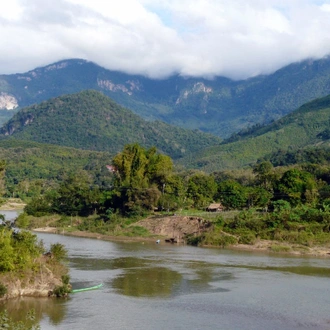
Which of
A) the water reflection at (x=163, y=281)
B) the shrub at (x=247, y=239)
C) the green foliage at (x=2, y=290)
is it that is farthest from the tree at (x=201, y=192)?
the green foliage at (x=2, y=290)

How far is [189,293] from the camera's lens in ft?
132

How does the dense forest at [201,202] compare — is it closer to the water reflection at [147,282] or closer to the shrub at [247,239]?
the shrub at [247,239]

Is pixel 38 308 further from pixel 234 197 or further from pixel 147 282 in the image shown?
pixel 234 197

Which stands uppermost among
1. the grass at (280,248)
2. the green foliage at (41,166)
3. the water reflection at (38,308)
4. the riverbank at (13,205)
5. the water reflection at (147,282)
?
the green foliage at (41,166)

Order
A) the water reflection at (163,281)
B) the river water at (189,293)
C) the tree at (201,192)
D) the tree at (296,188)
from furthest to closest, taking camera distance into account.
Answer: the tree at (201,192) → the tree at (296,188) → the water reflection at (163,281) → the river water at (189,293)

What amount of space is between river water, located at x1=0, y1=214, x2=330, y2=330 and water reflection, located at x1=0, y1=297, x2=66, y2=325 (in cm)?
5

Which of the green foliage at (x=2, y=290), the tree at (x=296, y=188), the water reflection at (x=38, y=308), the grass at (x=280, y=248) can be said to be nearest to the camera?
the water reflection at (x=38, y=308)

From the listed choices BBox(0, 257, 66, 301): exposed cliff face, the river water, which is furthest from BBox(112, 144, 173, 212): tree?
BBox(0, 257, 66, 301): exposed cliff face

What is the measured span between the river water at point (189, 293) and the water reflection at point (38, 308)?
0.05 metres

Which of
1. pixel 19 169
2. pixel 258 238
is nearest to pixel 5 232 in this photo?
pixel 258 238

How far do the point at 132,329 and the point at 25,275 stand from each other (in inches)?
318

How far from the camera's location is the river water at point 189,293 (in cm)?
3331

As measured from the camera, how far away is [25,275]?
36438 millimetres

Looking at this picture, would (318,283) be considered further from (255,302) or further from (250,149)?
(250,149)
